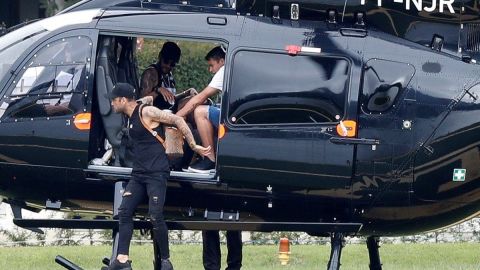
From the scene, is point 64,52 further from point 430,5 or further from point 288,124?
point 430,5

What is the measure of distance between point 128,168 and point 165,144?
41cm

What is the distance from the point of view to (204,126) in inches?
522

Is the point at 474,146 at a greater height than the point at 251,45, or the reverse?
the point at 251,45

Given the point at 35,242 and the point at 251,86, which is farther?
the point at 35,242

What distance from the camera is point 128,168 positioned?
13.2 m

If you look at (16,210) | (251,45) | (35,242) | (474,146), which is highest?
(251,45)

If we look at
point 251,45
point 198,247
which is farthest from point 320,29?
point 198,247

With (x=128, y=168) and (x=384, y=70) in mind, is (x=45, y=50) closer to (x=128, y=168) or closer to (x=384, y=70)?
(x=128, y=168)

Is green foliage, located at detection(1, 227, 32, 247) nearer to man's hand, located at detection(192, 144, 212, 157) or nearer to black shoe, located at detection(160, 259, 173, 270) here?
black shoe, located at detection(160, 259, 173, 270)

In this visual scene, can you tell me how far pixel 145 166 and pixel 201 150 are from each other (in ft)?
1.83

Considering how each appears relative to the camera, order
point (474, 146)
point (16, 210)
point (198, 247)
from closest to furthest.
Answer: point (474, 146) < point (16, 210) < point (198, 247)

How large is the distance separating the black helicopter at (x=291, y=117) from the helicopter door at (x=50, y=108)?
0.01 metres

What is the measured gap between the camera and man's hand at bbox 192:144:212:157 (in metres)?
13.0

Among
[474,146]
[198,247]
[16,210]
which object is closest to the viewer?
[474,146]
